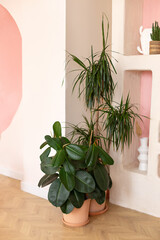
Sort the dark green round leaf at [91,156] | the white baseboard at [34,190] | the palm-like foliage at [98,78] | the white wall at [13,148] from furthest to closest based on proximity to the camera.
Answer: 1. the white wall at [13,148]
2. the white baseboard at [34,190]
3. the palm-like foliage at [98,78]
4. the dark green round leaf at [91,156]

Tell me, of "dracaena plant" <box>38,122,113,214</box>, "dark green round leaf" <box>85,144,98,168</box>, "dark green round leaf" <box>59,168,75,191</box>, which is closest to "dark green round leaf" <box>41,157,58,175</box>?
"dracaena plant" <box>38,122,113,214</box>

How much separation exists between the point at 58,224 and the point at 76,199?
0.39 metres

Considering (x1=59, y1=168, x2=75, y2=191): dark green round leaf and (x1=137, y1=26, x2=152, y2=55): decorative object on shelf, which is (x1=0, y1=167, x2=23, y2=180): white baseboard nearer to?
(x1=59, y1=168, x2=75, y2=191): dark green round leaf

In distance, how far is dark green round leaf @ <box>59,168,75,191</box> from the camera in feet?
9.45

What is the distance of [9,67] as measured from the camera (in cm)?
442

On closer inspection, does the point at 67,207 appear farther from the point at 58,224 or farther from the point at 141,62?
the point at 141,62

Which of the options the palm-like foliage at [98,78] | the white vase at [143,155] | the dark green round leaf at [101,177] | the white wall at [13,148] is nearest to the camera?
the dark green round leaf at [101,177]

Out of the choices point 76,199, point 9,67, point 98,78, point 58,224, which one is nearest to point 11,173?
point 9,67

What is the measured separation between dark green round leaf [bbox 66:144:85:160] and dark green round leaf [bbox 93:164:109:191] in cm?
28

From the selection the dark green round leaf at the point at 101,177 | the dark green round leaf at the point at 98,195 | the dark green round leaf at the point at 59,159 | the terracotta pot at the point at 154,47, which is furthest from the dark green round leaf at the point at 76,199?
the terracotta pot at the point at 154,47

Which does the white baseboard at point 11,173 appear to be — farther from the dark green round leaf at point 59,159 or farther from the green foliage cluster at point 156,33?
the green foliage cluster at point 156,33

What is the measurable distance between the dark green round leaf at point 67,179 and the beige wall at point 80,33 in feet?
2.66

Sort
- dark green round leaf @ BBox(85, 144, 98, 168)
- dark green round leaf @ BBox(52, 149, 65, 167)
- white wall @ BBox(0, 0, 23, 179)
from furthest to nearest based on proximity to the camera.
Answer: white wall @ BBox(0, 0, 23, 179) < dark green round leaf @ BBox(85, 144, 98, 168) < dark green round leaf @ BBox(52, 149, 65, 167)

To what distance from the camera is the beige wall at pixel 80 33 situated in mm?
3455
